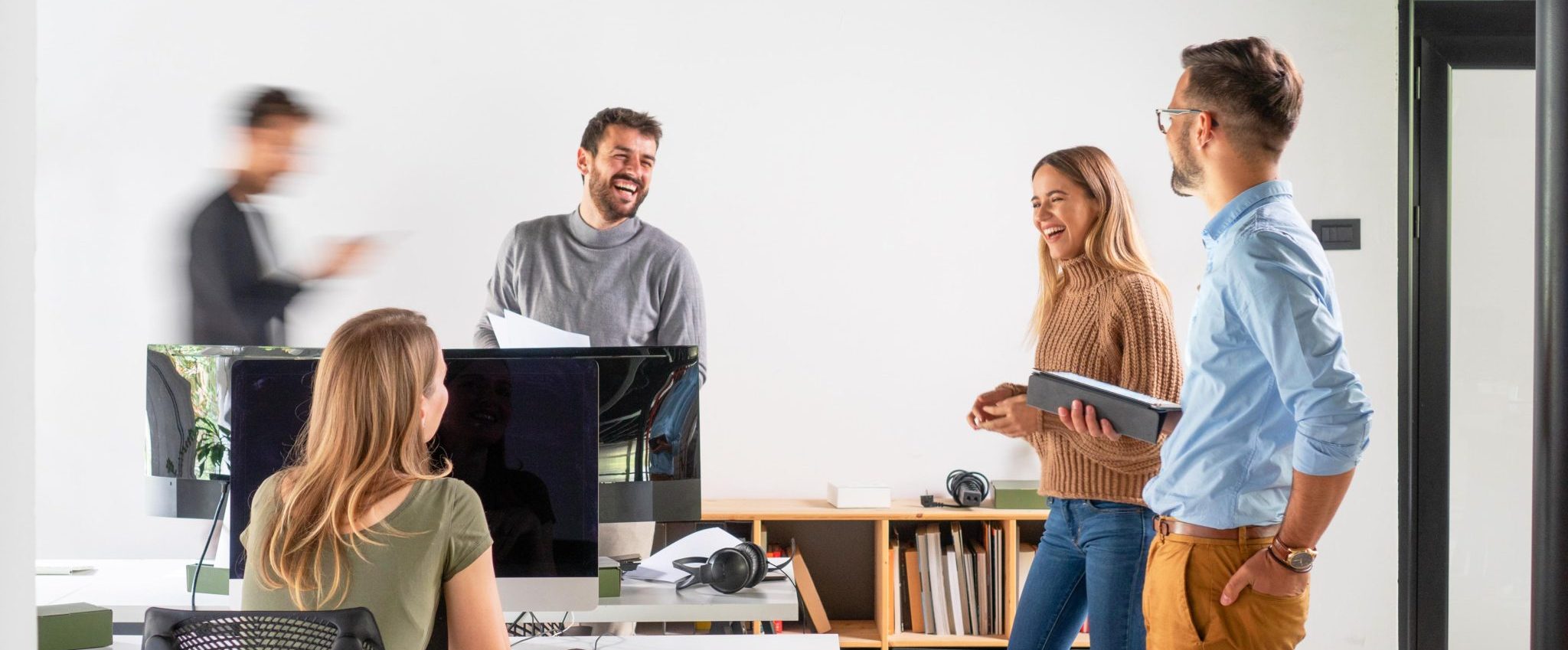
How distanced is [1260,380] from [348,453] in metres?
1.24

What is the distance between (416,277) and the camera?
11.6 ft

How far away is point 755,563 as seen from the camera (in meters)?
1.97

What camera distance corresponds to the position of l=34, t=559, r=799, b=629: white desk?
1887 mm

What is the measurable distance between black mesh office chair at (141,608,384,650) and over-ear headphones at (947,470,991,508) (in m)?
2.46

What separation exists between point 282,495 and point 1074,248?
4.94 feet

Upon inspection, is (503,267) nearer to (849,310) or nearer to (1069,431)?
(849,310)

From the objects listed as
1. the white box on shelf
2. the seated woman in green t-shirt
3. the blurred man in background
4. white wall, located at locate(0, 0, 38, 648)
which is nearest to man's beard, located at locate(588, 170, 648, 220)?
the blurred man in background

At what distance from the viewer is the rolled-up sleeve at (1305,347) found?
1290 mm

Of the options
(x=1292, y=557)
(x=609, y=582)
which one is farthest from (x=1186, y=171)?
(x=609, y=582)

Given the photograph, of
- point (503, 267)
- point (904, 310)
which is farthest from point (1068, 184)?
point (503, 267)

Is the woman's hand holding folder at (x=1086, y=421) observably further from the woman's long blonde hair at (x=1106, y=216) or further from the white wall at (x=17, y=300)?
the white wall at (x=17, y=300)

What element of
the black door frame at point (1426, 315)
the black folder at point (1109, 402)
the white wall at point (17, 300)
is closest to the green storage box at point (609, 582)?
the black folder at point (1109, 402)

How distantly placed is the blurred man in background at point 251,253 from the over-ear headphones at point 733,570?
2153 mm

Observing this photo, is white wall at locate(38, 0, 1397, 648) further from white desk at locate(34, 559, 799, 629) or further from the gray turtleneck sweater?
white desk at locate(34, 559, 799, 629)
